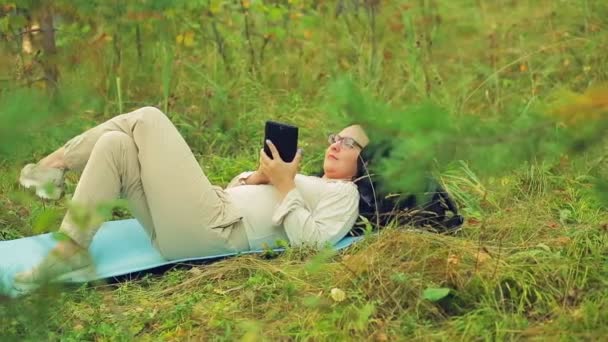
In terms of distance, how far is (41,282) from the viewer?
A: 8.66 ft

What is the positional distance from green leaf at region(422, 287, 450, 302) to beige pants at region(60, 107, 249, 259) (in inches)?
39.5

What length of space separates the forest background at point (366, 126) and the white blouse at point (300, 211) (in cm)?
9

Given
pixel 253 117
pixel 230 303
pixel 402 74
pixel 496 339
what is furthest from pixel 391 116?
pixel 402 74

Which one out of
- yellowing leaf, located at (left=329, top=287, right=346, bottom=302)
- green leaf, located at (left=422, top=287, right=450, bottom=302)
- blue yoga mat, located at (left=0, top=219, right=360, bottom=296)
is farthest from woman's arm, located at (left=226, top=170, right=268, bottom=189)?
green leaf, located at (left=422, top=287, right=450, bottom=302)

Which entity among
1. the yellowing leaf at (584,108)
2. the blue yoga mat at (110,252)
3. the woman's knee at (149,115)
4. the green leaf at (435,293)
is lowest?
the blue yoga mat at (110,252)

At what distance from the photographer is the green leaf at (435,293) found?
3.46 meters

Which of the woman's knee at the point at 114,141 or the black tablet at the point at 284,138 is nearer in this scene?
the woman's knee at the point at 114,141

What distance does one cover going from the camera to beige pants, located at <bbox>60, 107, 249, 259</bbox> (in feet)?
13.3

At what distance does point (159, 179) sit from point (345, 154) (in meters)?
0.74

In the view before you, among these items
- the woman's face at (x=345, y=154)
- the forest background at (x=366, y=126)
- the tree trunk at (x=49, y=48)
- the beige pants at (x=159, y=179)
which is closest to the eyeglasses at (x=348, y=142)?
the woman's face at (x=345, y=154)

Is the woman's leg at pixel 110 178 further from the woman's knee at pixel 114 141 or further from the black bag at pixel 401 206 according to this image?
the black bag at pixel 401 206

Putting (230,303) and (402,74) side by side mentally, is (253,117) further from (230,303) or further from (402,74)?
(230,303)

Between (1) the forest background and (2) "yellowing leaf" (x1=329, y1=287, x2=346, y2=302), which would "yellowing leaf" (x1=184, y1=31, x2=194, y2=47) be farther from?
(2) "yellowing leaf" (x1=329, y1=287, x2=346, y2=302)

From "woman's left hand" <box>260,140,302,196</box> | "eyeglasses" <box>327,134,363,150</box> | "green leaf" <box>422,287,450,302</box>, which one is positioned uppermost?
"eyeglasses" <box>327,134,363,150</box>
